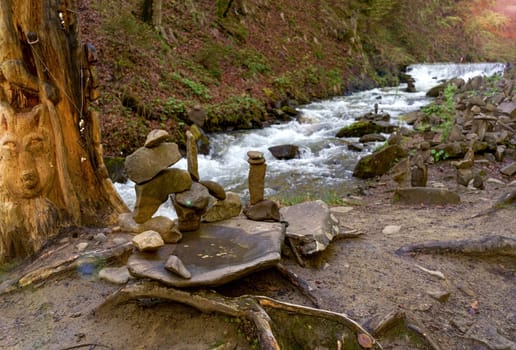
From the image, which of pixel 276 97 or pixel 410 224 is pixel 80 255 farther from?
pixel 276 97

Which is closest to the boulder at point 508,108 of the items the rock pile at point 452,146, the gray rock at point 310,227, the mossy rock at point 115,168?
the rock pile at point 452,146

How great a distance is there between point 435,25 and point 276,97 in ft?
90.7

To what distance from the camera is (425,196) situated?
6164mm

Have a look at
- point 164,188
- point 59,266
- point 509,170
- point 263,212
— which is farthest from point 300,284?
point 509,170

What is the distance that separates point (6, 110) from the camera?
358 centimetres

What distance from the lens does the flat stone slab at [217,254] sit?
2521 millimetres

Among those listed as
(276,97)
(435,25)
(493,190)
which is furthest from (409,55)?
(493,190)

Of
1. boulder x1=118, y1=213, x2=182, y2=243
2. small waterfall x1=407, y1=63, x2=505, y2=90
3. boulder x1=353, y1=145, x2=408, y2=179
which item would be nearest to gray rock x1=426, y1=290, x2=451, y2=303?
boulder x1=118, y1=213, x2=182, y2=243

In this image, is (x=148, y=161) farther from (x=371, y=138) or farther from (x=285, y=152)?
(x=371, y=138)

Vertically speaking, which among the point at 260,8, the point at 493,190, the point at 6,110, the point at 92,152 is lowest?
the point at 493,190

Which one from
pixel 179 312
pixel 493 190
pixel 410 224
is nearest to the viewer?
pixel 179 312

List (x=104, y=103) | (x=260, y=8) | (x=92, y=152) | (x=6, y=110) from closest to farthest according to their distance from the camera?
(x=6, y=110)
(x=92, y=152)
(x=104, y=103)
(x=260, y=8)

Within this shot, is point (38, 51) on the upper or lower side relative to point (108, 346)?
upper

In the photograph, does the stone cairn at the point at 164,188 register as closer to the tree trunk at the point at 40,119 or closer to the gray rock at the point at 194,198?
the gray rock at the point at 194,198
